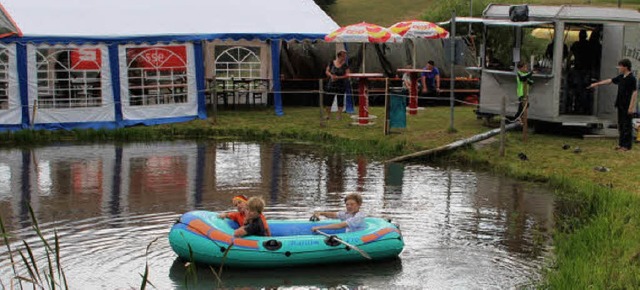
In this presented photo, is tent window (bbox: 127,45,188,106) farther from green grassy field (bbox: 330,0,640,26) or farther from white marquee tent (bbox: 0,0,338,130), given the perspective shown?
green grassy field (bbox: 330,0,640,26)

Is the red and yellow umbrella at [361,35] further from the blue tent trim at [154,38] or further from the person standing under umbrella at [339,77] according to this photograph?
the blue tent trim at [154,38]

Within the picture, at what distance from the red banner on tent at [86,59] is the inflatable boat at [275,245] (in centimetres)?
1388

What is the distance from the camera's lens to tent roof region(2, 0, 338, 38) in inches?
971

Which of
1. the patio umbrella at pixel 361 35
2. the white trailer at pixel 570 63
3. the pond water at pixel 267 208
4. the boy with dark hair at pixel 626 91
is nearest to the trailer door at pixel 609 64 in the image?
the white trailer at pixel 570 63

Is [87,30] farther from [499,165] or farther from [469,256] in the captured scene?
[469,256]

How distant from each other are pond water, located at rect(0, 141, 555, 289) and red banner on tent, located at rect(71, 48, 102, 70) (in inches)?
121

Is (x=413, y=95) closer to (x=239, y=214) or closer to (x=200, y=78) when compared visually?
(x=200, y=78)

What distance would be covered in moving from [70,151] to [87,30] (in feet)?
14.3

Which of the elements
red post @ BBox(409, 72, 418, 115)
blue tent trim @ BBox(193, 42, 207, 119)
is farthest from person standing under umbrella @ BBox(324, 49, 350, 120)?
blue tent trim @ BBox(193, 42, 207, 119)

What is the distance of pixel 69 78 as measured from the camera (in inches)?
968

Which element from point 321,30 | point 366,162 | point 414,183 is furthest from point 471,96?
point 414,183

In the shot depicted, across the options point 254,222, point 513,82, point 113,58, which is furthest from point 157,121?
point 254,222

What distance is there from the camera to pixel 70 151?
21.5m

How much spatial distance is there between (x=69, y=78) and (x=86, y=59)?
67cm
